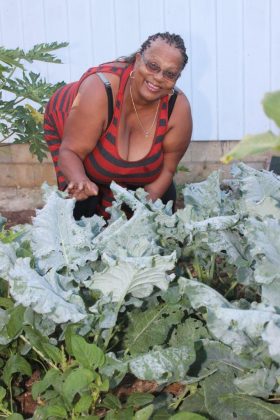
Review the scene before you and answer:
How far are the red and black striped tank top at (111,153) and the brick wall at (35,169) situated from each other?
87.5 inches

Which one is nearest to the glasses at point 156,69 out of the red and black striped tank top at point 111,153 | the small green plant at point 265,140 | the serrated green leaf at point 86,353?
the red and black striped tank top at point 111,153

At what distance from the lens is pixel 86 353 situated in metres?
1.42

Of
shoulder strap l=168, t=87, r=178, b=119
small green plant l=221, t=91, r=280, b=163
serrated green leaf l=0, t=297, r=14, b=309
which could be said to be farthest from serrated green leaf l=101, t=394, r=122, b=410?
shoulder strap l=168, t=87, r=178, b=119

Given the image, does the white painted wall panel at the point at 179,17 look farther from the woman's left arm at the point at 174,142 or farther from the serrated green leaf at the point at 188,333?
the serrated green leaf at the point at 188,333

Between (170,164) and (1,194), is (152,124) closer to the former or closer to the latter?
(170,164)

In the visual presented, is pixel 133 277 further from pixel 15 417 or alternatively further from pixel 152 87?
pixel 152 87

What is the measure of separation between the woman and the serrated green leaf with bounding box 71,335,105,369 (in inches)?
43.3

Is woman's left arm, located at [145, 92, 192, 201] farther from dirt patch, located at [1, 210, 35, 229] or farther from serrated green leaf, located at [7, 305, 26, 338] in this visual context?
dirt patch, located at [1, 210, 35, 229]

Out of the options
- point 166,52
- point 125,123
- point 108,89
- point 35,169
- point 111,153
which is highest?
point 166,52

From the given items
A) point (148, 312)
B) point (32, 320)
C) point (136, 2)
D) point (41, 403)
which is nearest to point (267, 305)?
point (148, 312)

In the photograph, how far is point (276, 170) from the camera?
4961mm

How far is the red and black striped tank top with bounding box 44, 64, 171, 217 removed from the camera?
276 cm

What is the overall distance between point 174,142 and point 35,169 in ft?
9.22

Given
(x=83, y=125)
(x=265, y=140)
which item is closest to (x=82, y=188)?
(x=83, y=125)
